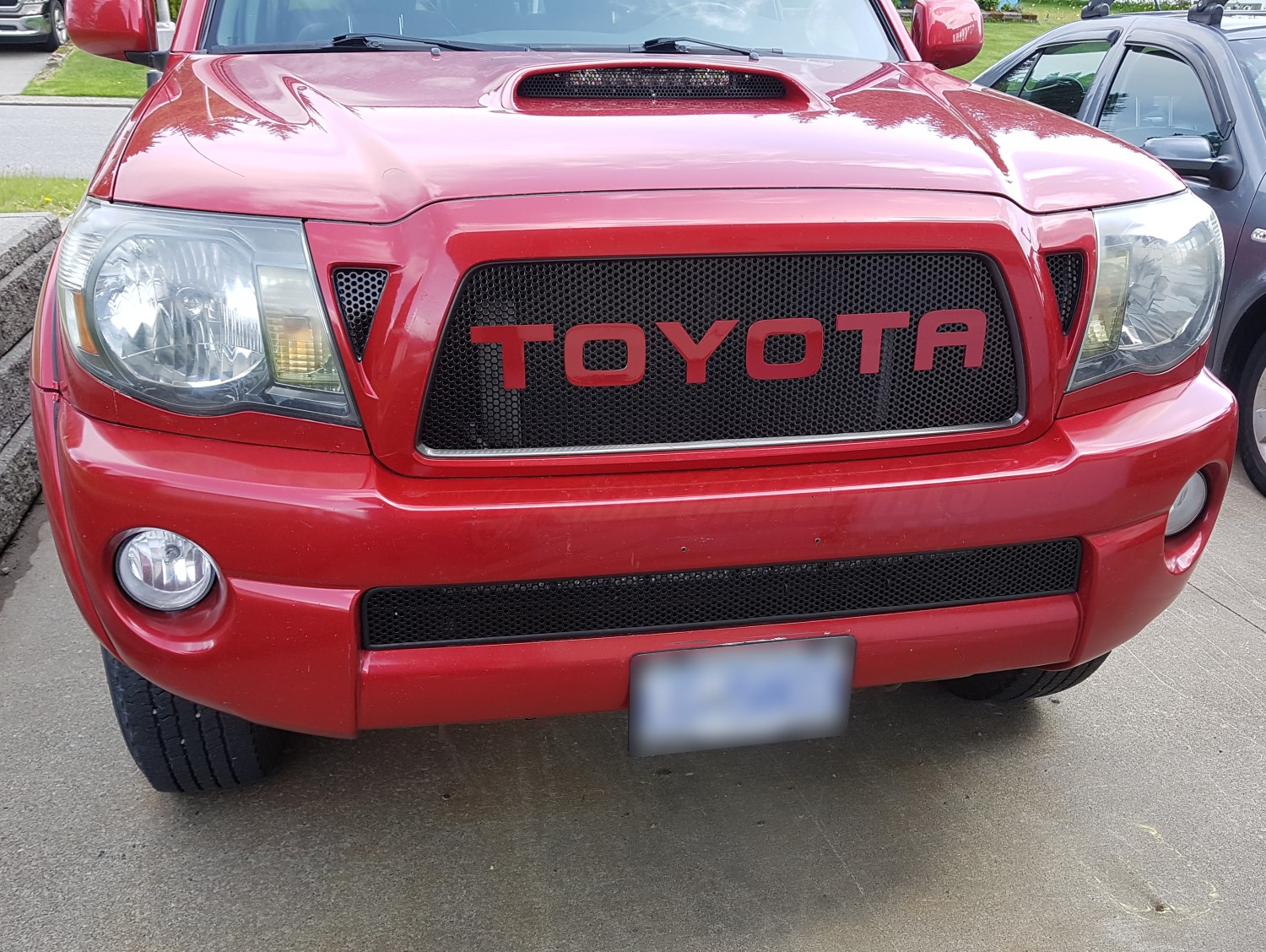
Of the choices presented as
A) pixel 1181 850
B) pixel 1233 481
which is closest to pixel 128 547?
pixel 1181 850

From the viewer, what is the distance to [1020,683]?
2.53m

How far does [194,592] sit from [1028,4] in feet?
93.7

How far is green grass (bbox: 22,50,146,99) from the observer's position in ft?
47.0

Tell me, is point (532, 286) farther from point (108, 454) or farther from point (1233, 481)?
point (1233, 481)

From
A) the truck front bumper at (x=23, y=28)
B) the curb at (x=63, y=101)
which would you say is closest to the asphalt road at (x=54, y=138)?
the curb at (x=63, y=101)

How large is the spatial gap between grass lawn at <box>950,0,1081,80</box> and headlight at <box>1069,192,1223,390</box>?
1385cm

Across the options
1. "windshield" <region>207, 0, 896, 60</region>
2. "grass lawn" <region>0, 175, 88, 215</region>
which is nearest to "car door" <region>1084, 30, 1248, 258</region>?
"windshield" <region>207, 0, 896, 60</region>

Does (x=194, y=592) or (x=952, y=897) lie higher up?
(x=194, y=592)

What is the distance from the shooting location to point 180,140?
1811 millimetres

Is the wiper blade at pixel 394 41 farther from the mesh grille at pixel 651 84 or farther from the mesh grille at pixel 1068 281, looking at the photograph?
the mesh grille at pixel 1068 281

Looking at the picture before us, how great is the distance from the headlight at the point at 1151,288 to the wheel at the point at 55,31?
63.2ft

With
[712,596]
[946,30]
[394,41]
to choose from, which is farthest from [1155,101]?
[712,596]

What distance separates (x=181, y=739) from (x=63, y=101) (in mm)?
14107

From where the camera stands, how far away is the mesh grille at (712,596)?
1699mm
